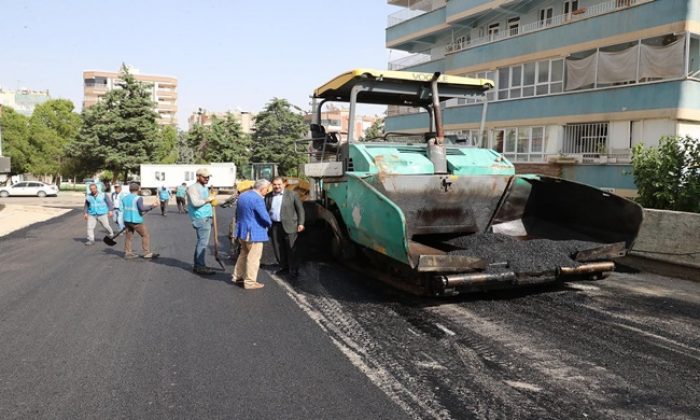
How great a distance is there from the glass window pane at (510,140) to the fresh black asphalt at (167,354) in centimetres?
1698

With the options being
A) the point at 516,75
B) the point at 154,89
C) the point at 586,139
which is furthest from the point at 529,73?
the point at 154,89

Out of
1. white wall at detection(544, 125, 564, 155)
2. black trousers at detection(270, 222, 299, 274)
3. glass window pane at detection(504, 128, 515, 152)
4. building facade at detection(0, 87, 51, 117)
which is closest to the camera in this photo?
black trousers at detection(270, 222, 299, 274)

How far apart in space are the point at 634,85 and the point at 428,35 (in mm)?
13312

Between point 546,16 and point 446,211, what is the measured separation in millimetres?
19099

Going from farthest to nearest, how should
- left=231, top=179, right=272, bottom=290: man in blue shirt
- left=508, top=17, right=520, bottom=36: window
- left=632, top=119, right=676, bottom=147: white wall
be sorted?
left=508, top=17, right=520, bottom=36: window < left=632, top=119, right=676, bottom=147: white wall < left=231, top=179, right=272, bottom=290: man in blue shirt

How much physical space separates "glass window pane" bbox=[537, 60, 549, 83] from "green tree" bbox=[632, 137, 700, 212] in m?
12.3

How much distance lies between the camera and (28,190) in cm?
4081

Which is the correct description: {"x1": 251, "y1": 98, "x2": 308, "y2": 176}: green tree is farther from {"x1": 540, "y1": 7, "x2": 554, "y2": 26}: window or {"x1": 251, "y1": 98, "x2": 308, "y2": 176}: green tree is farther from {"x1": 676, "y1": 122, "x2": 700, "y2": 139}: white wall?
{"x1": 676, "y1": 122, "x2": 700, "y2": 139}: white wall

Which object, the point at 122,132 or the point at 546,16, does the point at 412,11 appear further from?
the point at 122,132

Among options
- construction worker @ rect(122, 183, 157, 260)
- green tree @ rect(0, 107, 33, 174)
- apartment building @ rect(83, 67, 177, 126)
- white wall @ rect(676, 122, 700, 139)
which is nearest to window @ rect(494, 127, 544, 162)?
white wall @ rect(676, 122, 700, 139)

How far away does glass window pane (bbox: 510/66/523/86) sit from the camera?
22.0m

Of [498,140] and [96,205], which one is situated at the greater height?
[498,140]

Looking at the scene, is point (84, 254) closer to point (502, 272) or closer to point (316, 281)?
point (316, 281)

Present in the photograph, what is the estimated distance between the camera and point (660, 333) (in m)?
4.90
